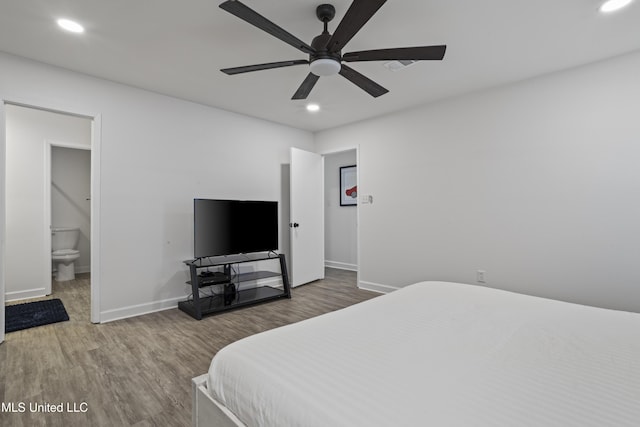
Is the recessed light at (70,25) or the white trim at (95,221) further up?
the recessed light at (70,25)

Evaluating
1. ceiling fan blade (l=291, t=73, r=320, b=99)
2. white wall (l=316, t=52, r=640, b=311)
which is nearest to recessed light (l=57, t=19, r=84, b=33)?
ceiling fan blade (l=291, t=73, r=320, b=99)

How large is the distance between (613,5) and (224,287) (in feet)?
14.1

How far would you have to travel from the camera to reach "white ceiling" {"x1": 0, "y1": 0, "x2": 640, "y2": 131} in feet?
6.96

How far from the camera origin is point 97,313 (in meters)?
3.15

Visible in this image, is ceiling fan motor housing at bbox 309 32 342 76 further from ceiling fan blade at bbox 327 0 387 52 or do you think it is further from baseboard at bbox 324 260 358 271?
baseboard at bbox 324 260 358 271

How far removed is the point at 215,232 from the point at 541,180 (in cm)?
352

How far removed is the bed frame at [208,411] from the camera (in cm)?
110

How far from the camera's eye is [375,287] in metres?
4.47

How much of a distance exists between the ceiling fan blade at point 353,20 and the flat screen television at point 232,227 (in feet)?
7.60

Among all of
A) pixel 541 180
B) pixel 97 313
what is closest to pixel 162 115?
pixel 97 313

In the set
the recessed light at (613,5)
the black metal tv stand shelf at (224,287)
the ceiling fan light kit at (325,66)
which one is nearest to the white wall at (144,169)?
the black metal tv stand shelf at (224,287)

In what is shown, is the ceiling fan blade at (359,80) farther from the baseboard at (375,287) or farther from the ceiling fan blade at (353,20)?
the baseboard at (375,287)

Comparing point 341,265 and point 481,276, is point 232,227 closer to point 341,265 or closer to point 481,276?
point 481,276

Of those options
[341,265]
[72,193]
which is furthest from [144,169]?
[341,265]
